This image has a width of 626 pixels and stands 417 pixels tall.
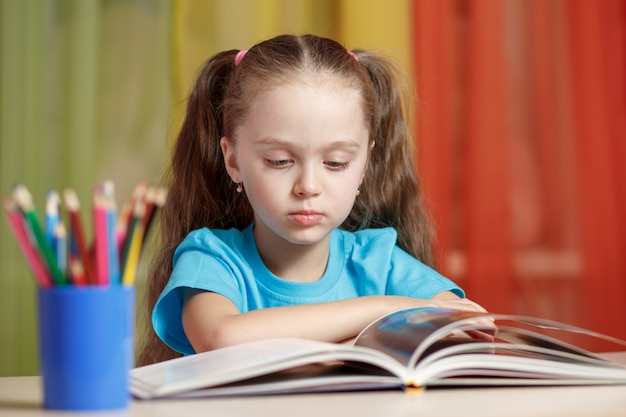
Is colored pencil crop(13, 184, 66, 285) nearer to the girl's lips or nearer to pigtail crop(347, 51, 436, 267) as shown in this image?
the girl's lips

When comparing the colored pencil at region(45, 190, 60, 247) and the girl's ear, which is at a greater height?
the girl's ear

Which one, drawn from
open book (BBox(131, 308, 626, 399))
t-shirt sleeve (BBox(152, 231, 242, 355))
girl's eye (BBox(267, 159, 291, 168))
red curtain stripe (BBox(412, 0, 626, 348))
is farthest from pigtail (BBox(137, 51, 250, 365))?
red curtain stripe (BBox(412, 0, 626, 348))

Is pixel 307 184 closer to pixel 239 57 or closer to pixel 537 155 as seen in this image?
pixel 239 57

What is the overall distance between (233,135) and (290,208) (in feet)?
0.58

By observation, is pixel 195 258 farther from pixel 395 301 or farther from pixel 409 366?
pixel 409 366

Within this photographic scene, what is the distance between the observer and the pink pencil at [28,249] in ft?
1.95

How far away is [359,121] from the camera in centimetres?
116

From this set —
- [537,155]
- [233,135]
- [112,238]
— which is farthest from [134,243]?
[537,155]

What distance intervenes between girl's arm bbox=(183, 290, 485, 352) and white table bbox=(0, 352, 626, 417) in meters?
0.25

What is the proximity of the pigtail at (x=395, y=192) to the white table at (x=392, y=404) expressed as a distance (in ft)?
2.16

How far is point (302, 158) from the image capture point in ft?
3.53

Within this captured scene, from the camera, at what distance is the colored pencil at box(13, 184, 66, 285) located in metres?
0.58

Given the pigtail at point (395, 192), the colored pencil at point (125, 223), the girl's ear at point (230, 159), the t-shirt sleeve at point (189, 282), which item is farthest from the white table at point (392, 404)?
the pigtail at point (395, 192)

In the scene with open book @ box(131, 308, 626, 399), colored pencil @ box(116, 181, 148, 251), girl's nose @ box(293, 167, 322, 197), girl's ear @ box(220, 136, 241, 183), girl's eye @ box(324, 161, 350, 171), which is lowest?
open book @ box(131, 308, 626, 399)
